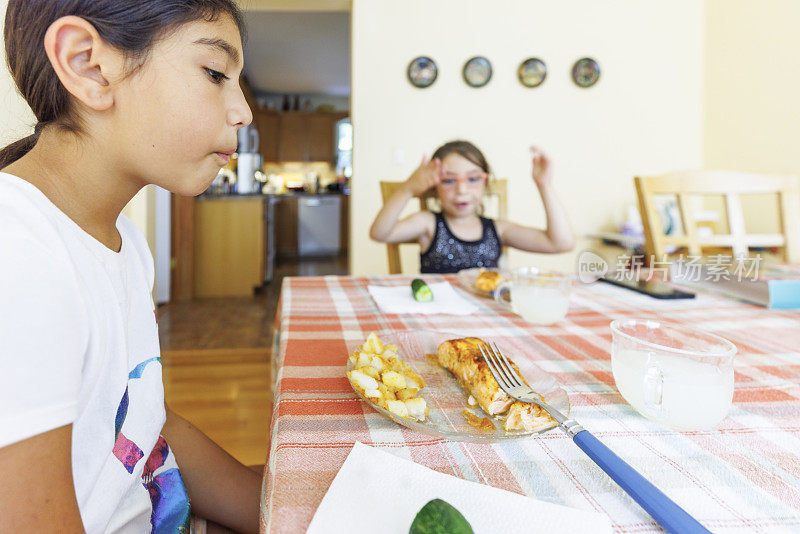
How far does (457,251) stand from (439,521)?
1.66 metres

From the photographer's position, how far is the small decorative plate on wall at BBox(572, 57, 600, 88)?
3.36 m

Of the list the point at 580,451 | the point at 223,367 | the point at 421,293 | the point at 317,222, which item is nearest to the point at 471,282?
the point at 421,293

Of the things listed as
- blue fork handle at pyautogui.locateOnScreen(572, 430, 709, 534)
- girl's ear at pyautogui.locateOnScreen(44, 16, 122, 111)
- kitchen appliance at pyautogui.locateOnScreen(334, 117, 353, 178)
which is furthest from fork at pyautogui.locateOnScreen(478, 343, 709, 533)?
kitchen appliance at pyautogui.locateOnScreen(334, 117, 353, 178)

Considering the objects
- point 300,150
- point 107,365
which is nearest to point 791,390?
point 107,365

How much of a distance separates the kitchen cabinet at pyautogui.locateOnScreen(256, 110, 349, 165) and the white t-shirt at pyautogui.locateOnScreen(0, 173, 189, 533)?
768 cm

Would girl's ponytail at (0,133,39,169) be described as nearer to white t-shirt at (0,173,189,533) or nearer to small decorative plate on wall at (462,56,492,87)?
white t-shirt at (0,173,189,533)

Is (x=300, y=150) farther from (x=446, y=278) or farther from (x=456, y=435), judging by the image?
(x=456, y=435)

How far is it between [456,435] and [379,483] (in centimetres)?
9

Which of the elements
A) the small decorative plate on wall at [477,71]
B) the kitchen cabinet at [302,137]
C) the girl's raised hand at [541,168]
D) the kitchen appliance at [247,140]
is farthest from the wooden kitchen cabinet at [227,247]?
the kitchen cabinet at [302,137]

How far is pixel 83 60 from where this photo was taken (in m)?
0.48

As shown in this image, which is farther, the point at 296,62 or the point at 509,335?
the point at 296,62

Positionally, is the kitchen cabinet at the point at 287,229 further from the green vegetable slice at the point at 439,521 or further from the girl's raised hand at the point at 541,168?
the green vegetable slice at the point at 439,521

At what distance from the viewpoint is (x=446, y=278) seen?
1348 millimetres

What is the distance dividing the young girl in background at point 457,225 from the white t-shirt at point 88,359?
3.92 feet
